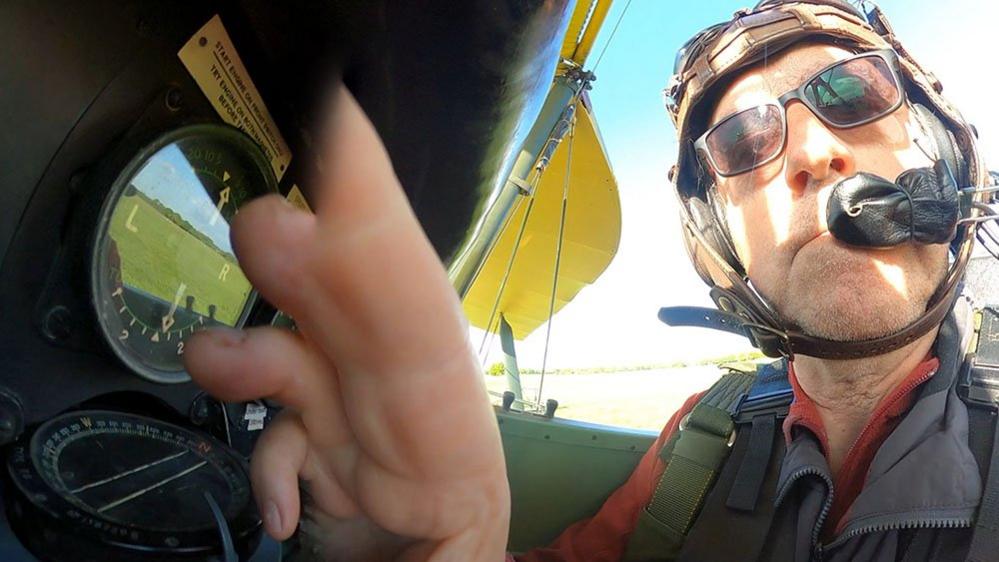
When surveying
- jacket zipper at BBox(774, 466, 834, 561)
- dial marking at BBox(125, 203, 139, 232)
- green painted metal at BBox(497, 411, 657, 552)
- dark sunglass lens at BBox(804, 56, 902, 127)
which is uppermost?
dark sunglass lens at BBox(804, 56, 902, 127)

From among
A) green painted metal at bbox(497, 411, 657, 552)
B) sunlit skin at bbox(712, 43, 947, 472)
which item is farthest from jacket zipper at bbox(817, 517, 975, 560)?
green painted metal at bbox(497, 411, 657, 552)

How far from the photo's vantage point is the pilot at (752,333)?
26 cm

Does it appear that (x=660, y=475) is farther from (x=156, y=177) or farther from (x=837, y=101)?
(x=156, y=177)

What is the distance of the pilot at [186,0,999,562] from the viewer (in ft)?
0.85

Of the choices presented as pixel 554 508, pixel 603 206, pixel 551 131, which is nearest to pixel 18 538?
pixel 554 508

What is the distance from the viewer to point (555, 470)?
4.80 feet

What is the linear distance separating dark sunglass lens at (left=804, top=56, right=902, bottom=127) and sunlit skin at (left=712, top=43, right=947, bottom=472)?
23 mm

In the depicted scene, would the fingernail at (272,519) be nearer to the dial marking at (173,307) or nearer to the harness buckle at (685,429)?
the dial marking at (173,307)

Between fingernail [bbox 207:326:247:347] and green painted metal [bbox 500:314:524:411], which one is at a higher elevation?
fingernail [bbox 207:326:247:347]

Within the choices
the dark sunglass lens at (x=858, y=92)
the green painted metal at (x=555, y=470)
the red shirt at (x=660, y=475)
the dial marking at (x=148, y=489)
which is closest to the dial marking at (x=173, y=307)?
the dial marking at (x=148, y=489)

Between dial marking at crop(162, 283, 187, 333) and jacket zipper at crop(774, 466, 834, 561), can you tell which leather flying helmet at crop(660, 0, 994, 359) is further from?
dial marking at crop(162, 283, 187, 333)

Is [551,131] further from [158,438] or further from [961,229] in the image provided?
[158,438]

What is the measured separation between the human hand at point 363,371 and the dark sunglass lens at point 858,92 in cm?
111

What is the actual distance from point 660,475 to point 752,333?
391 millimetres
